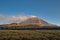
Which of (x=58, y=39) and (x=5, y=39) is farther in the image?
(x=58, y=39)

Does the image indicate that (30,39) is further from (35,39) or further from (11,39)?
(11,39)

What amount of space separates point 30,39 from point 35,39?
60 centimetres

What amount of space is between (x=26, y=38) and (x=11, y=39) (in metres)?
1.89

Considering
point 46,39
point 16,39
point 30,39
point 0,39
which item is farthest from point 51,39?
point 0,39

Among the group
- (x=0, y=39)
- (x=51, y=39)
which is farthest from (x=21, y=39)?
(x=51, y=39)

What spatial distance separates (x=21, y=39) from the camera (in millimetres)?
21203

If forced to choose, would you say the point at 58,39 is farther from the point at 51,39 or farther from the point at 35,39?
the point at 35,39

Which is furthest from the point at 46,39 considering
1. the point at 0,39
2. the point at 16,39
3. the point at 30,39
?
the point at 0,39

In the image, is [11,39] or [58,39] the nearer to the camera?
[11,39]

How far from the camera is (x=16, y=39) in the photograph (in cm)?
2103

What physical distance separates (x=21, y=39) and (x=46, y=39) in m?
3.05

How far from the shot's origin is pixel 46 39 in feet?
72.1

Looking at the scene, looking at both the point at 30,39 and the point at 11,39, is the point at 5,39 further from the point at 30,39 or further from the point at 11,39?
the point at 30,39

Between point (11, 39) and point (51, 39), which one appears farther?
point (51, 39)
